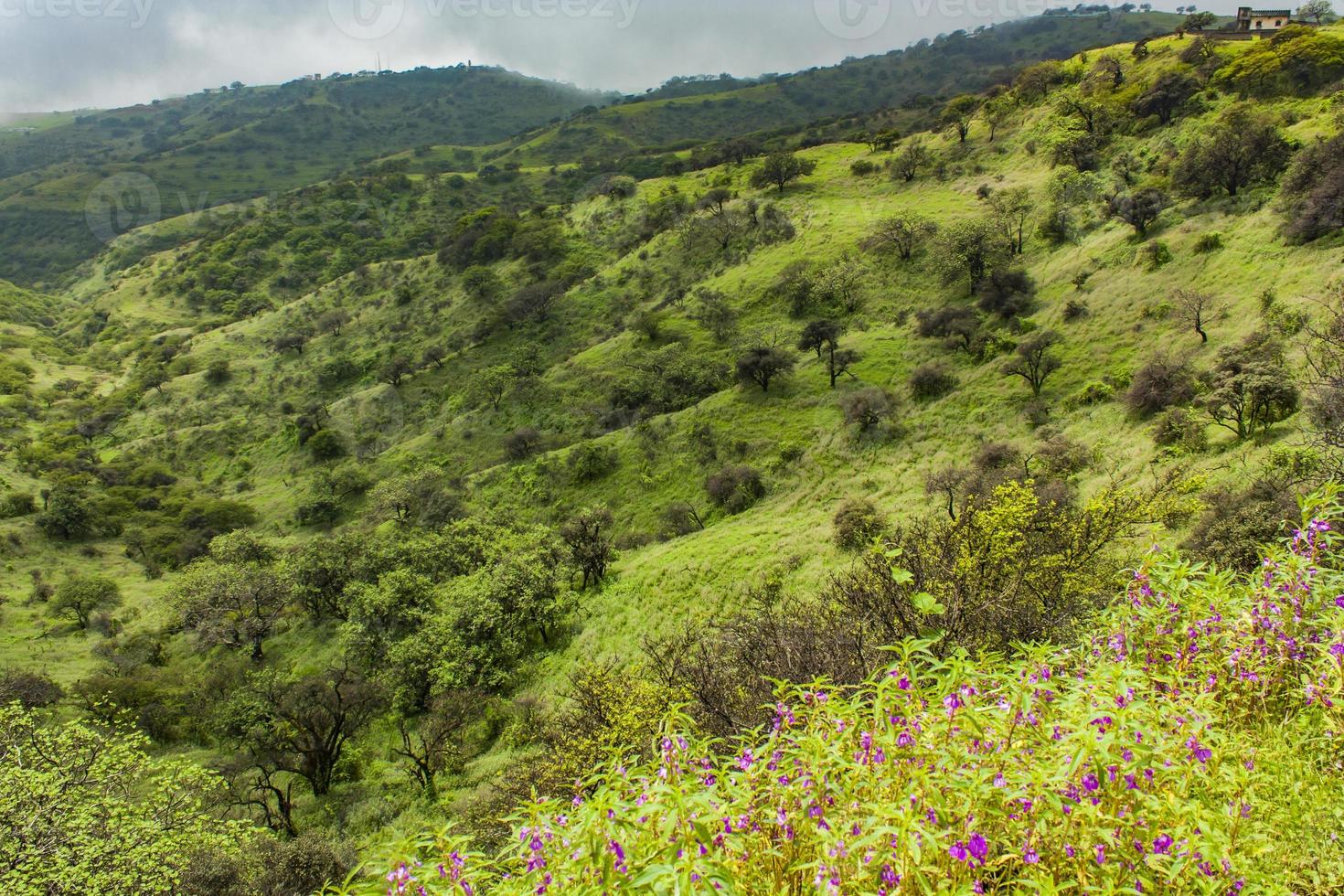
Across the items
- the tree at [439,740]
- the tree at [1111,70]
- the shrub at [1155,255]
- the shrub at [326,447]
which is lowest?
the tree at [439,740]

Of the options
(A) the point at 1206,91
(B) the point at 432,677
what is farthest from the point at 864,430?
(A) the point at 1206,91

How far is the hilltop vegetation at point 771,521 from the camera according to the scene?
3428mm

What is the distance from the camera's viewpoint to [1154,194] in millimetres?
37719

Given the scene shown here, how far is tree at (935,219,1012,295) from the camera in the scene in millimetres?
44031

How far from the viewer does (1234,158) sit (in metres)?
35.7

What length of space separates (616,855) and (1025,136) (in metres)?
76.7

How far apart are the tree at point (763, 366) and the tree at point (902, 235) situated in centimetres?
1643

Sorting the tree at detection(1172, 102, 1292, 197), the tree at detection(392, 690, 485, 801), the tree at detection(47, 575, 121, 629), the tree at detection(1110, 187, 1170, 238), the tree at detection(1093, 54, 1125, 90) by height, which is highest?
the tree at detection(1093, 54, 1125, 90)

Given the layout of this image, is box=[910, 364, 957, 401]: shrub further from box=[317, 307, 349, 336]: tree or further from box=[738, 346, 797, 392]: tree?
box=[317, 307, 349, 336]: tree

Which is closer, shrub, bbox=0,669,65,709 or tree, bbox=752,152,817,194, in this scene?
shrub, bbox=0,669,65,709

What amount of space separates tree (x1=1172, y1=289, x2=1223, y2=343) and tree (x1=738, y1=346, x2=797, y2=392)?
22.8 metres

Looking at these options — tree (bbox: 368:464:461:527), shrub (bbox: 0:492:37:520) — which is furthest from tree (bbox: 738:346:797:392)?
shrub (bbox: 0:492:37:520)

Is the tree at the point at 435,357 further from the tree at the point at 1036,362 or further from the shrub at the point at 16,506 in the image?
the tree at the point at 1036,362

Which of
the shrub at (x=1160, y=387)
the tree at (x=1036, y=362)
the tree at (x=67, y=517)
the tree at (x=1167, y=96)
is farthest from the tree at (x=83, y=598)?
the tree at (x=1167, y=96)
